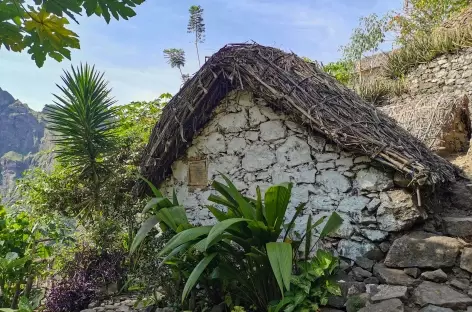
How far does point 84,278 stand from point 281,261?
9.86 ft

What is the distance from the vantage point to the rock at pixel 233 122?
4738mm

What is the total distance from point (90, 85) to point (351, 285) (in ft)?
14.6

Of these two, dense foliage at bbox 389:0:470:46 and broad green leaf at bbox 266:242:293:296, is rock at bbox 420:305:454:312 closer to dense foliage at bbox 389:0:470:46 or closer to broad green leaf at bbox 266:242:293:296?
broad green leaf at bbox 266:242:293:296

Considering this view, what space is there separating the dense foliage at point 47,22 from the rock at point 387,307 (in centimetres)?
263

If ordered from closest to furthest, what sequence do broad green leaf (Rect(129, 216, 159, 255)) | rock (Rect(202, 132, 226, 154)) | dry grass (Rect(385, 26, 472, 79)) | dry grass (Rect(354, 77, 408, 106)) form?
broad green leaf (Rect(129, 216, 159, 255))
rock (Rect(202, 132, 226, 154))
dry grass (Rect(385, 26, 472, 79))
dry grass (Rect(354, 77, 408, 106))

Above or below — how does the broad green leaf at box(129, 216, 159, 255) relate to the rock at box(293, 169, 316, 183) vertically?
below

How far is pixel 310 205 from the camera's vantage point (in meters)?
4.15

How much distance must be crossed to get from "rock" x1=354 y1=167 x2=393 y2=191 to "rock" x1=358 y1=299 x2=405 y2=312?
3.86 feet

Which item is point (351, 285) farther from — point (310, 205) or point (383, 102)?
point (383, 102)

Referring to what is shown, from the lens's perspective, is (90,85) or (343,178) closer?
(343,178)

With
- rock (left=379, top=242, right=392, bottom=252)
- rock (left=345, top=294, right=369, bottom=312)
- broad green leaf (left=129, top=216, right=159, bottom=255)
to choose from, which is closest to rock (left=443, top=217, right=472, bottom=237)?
rock (left=379, top=242, right=392, bottom=252)

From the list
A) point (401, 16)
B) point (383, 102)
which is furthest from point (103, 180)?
point (401, 16)

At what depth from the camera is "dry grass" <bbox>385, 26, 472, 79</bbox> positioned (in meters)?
9.15

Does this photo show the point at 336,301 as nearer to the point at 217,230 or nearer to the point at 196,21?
the point at 217,230
